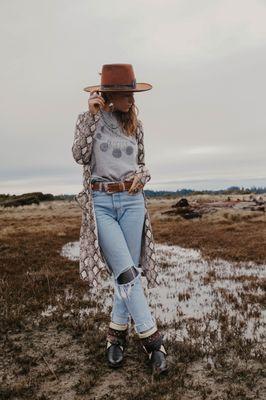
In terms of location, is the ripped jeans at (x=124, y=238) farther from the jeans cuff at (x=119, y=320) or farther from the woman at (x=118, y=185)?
the jeans cuff at (x=119, y=320)

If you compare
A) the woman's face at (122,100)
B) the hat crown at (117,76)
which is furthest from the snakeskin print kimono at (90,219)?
the hat crown at (117,76)

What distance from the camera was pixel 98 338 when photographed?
5652 mm

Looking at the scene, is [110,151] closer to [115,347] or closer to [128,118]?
[128,118]

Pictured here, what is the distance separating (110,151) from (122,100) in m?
0.53

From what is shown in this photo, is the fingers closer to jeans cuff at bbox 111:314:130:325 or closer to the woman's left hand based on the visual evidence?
the woman's left hand

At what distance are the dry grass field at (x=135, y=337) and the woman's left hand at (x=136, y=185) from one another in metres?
1.81

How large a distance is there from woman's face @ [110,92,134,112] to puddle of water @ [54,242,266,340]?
281cm

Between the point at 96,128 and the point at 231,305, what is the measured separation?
4.12 metres

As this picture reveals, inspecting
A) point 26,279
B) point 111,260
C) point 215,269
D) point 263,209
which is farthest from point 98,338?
point 263,209

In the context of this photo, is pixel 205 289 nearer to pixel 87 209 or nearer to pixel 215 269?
pixel 215 269

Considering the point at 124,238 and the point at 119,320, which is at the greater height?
the point at 124,238

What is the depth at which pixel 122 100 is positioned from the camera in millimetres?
4691

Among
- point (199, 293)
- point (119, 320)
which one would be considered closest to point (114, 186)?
point (119, 320)

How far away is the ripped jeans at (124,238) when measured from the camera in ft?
15.3
